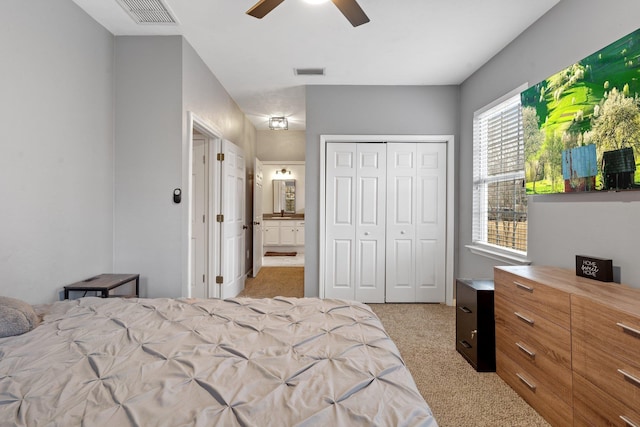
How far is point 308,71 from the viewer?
368 cm

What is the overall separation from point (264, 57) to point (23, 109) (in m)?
2.06

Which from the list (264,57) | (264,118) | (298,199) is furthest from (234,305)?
(298,199)

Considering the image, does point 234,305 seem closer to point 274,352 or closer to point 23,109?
point 274,352

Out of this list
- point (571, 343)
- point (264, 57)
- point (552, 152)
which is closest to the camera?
point (571, 343)

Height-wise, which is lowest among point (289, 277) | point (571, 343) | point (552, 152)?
point (289, 277)

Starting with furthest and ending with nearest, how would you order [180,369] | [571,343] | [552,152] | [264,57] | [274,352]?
[264,57] < [552,152] < [571,343] < [274,352] < [180,369]

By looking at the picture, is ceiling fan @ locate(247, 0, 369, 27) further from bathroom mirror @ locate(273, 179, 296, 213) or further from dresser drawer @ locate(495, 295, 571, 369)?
bathroom mirror @ locate(273, 179, 296, 213)

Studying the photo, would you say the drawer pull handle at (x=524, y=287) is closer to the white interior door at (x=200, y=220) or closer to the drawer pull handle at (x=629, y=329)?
the drawer pull handle at (x=629, y=329)

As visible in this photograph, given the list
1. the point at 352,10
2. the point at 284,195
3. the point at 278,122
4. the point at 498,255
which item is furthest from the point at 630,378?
the point at 284,195

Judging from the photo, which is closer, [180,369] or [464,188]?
[180,369]

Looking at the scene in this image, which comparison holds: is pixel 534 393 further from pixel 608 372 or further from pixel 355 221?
pixel 355 221

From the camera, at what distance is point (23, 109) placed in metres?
1.98

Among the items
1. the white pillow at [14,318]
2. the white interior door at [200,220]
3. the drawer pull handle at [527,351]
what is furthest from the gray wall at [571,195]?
the white interior door at [200,220]

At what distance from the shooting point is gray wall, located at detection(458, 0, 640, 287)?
1863mm
